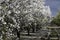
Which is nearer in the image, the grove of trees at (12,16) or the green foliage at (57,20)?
the grove of trees at (12,16)

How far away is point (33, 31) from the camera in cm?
1947

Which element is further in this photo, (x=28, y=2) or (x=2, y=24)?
(x=28, y=2)

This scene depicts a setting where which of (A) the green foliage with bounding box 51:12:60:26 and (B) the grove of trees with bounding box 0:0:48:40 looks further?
(A) the green foliage with bounding box 51:12:60:26

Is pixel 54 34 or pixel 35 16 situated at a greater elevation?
pixel 35 16

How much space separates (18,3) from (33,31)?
6396mm

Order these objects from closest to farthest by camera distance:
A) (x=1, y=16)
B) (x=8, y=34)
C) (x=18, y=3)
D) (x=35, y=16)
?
(x=1, y=16)
(x=8, y=34)
(x=18, y=3)
(x=35, y=16)

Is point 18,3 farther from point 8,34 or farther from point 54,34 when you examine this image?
point 54,34

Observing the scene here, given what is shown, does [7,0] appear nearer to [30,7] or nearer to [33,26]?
[30,7]

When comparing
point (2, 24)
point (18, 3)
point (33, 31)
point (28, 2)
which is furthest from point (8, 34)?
point (33, 31)

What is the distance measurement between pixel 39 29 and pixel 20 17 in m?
5.94

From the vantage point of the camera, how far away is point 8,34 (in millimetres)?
11695

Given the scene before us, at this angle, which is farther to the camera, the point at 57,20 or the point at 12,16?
the point at 57,20

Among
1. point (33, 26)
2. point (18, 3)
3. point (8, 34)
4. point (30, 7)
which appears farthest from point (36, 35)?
point (8, 34)

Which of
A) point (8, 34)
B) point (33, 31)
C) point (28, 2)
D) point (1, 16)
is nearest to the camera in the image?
point (1, 16)
